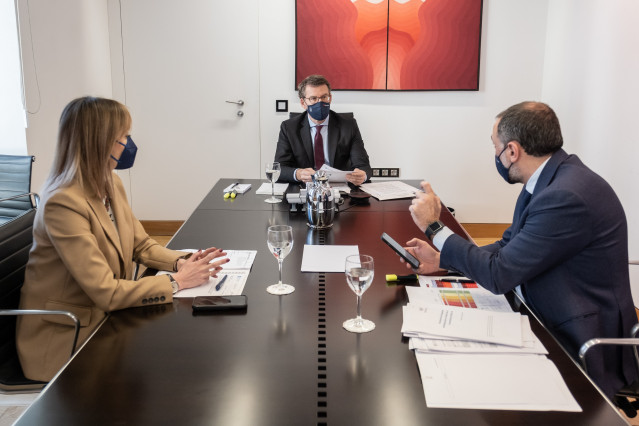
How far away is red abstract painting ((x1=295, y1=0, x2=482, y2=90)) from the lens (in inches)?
181

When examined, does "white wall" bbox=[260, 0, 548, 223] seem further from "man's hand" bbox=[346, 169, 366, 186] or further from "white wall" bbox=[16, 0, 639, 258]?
"man's hand" bbox=[346, 169, 366, 186]

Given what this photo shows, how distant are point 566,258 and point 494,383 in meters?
0.62

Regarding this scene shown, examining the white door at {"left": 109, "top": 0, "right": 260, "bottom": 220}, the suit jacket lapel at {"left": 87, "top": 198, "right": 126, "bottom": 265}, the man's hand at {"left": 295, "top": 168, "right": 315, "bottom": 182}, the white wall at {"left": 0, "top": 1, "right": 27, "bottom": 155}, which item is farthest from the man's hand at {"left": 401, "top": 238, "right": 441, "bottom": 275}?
the white door at {"left": 109, "top": 0, "right": 260, "bottom": 220}

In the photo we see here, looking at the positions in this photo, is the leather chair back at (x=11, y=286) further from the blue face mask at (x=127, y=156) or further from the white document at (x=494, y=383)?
the white document at (x=494, y=383)

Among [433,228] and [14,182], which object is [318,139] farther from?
[433,228]

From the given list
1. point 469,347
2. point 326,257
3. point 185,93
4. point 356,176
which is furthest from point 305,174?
point 185,93

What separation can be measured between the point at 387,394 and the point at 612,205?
0.98m

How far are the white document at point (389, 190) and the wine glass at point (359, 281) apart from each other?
1492 mm

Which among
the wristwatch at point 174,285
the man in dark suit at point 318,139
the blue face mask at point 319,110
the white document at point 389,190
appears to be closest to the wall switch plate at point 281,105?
the man in dark suit at point 318,139

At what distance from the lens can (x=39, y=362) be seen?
66.7 inches

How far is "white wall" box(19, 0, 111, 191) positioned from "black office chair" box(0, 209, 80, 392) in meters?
1.72

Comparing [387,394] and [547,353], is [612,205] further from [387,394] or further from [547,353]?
[387,394]

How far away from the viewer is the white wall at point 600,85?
338cm

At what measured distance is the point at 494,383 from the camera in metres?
1.15
